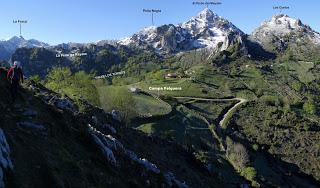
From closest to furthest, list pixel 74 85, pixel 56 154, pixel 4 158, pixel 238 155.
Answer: pixel 4 158, pixel 56 154, pixel 74 85, pixel 238 155

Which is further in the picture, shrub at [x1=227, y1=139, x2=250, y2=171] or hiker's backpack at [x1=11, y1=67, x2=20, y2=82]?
shrub at [x1=227, y1=139, x2=250, y2=171]

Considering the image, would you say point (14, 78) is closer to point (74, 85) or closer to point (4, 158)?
point (4, 158)

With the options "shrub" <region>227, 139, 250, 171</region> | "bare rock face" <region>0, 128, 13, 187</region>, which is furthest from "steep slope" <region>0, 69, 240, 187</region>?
"shrub" <region>227, 139, 250, 171</region>

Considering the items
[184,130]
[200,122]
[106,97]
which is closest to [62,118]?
[106,97]

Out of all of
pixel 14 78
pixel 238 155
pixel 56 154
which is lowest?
pixel 238 155

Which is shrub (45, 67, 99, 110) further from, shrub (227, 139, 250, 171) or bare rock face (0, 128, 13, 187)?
bare rock face (0, 128, 13, 187)

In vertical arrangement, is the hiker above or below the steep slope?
above

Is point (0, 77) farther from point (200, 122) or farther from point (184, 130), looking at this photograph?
point (200, 122)

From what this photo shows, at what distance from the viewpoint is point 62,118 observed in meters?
37.2

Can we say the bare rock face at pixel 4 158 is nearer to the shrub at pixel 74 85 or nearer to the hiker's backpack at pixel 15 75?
the hiker's backpack at pixel 15 75

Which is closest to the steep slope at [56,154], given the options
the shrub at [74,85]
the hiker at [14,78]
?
the hiker at [14,78]

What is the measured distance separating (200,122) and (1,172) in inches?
5924

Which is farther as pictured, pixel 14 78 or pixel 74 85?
pixel 74 85

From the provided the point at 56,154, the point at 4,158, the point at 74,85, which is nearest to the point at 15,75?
the point at 56,154
